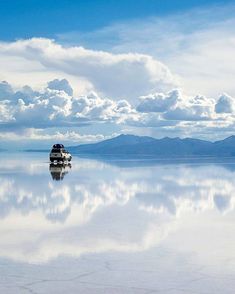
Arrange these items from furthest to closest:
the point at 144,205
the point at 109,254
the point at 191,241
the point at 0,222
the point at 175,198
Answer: the point at 175,198, the point at 144,205, the point at 0,222, the point at 191,241, the point at 109,254

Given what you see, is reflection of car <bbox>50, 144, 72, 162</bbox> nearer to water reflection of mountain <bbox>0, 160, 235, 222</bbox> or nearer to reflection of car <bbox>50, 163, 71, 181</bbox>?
reflection of car <bbox>50, 163, 71, 181</bbox>

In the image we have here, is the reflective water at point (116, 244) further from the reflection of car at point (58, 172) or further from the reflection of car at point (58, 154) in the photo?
the reflection of car at point (58, 154)

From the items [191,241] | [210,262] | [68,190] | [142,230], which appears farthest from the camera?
[68,190]

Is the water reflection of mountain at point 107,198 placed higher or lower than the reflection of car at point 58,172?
higher

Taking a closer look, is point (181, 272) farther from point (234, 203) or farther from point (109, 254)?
point (234, 203)

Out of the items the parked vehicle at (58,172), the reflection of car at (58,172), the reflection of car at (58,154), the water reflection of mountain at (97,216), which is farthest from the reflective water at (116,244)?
the reflection of car at (58,154)

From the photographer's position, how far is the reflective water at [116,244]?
12.9 meters

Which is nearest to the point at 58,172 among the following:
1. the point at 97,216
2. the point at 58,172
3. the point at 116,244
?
the point at 58,172

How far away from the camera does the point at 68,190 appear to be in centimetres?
3972

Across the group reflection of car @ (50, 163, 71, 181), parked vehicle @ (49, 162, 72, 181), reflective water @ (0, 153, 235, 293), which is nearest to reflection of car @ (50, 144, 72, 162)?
parked vehicle @ (49, 162, 72, 181)

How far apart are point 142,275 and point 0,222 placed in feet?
36.8

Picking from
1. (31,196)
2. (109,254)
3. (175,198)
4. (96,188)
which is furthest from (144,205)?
(109,254)

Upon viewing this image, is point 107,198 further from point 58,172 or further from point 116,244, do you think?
point 58,172

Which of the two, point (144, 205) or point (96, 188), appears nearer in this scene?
point (144, 205)
